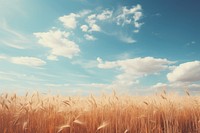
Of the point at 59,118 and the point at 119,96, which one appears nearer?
the point at 59,118

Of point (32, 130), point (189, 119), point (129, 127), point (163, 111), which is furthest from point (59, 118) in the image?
point (189, 119)

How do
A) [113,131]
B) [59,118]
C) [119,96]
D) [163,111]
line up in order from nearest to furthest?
[113,131] < [59,118] < [163,111] < [119,96]

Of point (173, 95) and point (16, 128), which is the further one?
point (173, 95)

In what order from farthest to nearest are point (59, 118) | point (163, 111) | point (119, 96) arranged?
point (119, 96), point (163, 111), point (59, 118)

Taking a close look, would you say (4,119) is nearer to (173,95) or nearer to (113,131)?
(113,131)

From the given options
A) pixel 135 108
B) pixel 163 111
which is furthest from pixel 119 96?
pixel 163 111

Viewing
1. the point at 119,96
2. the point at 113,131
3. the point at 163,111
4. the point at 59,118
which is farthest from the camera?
the point at 119,96

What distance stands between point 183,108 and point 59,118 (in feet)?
11.4

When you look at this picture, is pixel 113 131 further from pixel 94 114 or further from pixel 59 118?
pixel 59 118

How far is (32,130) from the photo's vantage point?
5516 mm

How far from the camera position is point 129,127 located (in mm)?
5457

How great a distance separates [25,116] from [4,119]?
1.66 ft

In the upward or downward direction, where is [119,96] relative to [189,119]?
upward

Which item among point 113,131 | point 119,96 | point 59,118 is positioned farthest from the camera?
point 119,96
